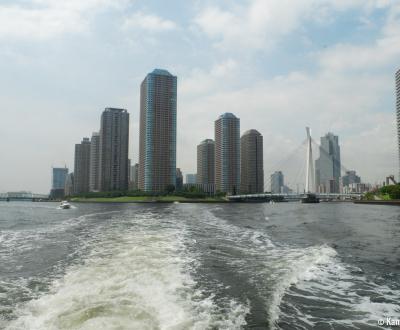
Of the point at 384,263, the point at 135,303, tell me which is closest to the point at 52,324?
the point at 135,303

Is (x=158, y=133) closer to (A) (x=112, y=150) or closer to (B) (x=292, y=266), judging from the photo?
(A) (x=112, y=150)

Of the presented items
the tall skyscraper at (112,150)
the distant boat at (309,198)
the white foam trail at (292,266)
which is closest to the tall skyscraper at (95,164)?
the tall skyscraper at (112,150)

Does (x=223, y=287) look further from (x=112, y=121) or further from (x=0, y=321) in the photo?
(x=112, y=121)

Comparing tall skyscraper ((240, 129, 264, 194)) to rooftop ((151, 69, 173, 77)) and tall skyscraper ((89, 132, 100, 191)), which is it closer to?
rooftop ((151, 69, 173, 77))

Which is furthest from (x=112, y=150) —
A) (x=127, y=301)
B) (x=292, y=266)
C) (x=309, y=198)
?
(x=127, y=301)

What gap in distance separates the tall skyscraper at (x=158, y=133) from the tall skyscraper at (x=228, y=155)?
3313 centimetres

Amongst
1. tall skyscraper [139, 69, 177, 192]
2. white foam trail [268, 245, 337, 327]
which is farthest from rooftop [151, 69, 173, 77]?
white foam trail [268, 245, 337, 327]

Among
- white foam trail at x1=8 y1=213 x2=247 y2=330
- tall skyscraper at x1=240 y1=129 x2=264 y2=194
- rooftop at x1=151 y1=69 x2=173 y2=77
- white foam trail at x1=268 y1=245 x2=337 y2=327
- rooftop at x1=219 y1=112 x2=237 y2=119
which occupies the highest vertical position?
rooftop at x1=151 y1=69 x2=173 y2=77

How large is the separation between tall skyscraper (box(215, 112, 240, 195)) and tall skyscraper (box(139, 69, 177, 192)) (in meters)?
33.1

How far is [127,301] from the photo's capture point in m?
7.46

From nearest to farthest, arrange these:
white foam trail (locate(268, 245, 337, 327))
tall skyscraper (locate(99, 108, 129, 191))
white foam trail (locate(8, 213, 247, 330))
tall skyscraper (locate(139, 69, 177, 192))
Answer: white foam trail (locate(8, 213, 247, 330)), white foam trail (locate(268, 245, 337, 327)), tall skyscraper (locate(139, 69, 177, 192)), tall skyscraper (locate(99, 108, 129, 191))

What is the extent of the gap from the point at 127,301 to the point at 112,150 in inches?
7093

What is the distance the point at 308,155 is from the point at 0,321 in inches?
3836

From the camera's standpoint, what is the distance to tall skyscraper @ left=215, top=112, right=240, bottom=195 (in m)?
178
